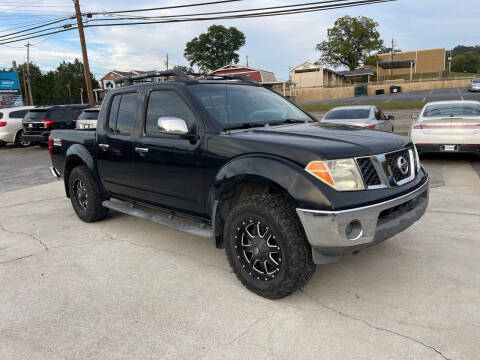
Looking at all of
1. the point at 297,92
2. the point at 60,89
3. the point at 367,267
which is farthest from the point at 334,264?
the point at 60,89

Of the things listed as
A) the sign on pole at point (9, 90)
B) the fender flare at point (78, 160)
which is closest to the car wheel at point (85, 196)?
the fender flare at point (78, 160)

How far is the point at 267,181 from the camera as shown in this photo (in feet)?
9.96

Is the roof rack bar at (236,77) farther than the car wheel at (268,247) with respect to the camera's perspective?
Yes

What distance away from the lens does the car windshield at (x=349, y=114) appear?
35.8ft

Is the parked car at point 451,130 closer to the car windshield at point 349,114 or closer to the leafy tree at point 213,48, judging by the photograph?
the car windshield at point 349,114

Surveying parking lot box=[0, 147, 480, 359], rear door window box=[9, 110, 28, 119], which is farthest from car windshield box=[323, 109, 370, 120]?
rear door window box=[9, 110, 28, 119]

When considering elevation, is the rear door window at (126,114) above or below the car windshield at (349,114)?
above

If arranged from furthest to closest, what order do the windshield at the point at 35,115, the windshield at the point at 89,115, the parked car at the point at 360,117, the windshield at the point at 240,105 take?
the windshield at the point at 35,115 < the windshield at the point at 89,115 < the parked car at the point at 360,117 < the windshield at the point at 240,105

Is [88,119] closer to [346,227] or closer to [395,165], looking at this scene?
[395,165]

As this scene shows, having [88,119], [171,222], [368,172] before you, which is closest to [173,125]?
[171,222]

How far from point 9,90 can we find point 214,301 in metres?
32.5

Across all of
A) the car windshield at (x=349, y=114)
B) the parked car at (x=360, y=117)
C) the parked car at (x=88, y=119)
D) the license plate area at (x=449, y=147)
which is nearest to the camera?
the license plate area at (x=449, y=147)

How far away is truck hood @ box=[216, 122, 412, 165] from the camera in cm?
290

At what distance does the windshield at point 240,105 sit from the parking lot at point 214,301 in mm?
1503
